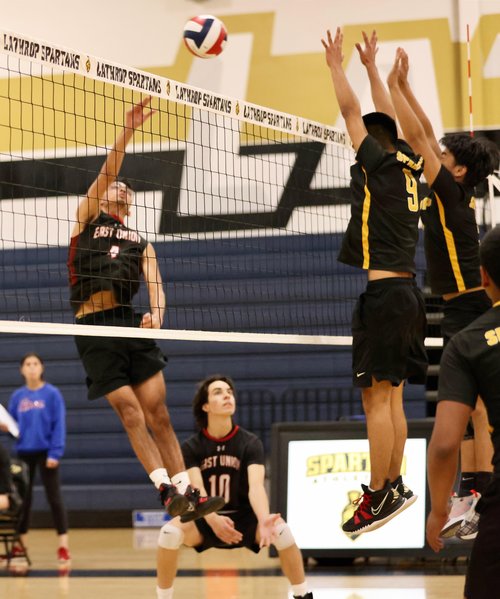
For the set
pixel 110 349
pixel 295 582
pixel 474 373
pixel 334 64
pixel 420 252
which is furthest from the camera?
pixel 420 252

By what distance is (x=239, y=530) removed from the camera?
773cm

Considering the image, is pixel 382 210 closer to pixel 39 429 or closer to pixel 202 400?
pixel 202 400

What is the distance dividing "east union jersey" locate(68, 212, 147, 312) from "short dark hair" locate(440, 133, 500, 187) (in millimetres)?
2162

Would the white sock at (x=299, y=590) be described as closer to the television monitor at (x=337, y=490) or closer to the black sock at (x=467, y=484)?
the black sock at (x=467, y=484)

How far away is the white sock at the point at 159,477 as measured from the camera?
21.9 feet

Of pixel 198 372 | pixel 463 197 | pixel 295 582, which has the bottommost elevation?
pixel 295 582

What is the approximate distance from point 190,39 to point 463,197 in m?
2.69

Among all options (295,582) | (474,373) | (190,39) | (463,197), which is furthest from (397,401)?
(190,39)

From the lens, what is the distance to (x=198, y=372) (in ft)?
46.5

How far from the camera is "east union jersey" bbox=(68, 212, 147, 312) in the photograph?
6.83 metres

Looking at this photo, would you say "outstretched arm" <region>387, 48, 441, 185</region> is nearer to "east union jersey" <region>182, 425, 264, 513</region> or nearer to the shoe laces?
the shoe laces

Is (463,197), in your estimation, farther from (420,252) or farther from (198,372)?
(198,372)

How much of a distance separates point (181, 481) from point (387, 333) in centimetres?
186

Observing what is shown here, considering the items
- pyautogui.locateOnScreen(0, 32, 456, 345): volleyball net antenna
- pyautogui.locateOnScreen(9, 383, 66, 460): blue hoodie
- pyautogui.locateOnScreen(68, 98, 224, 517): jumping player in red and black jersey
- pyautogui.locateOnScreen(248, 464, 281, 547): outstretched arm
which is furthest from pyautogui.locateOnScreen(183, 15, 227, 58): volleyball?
pyautogui.locateOnScreen(9, 383, 66, 460): blue hoodie
